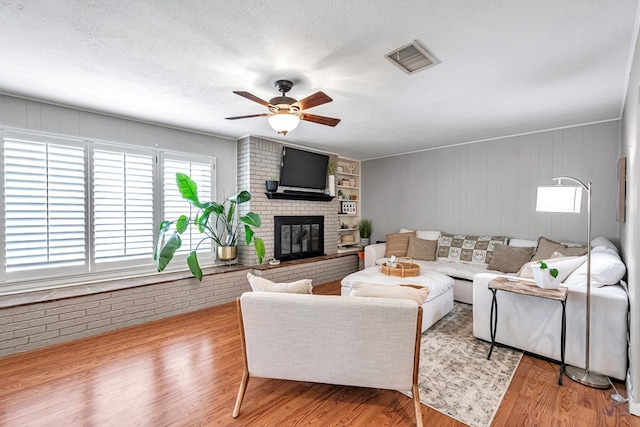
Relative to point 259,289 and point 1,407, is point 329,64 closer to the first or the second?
point 259,289

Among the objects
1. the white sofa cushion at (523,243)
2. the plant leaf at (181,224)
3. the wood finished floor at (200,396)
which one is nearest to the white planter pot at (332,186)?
the plant leaf at (181,224)

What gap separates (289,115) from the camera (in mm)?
2486

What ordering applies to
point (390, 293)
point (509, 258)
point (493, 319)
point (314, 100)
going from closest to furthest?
point (390, 293), point (314, 100), point (493, 319), point (509, 258)

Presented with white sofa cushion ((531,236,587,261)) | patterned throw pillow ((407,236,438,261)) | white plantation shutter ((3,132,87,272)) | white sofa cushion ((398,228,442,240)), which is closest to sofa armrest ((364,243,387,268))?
patterned throw pillow ((407,236,438,261))

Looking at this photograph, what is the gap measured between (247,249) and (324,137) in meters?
2.15

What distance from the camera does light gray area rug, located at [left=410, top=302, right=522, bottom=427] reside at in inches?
76.1

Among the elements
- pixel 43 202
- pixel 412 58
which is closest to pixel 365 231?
pixel 412 58

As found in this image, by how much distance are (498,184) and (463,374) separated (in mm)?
3352

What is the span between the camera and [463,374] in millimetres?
2316

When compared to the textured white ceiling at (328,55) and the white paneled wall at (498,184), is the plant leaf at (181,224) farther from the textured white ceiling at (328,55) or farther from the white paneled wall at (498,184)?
the white paneled wall at (498,184)

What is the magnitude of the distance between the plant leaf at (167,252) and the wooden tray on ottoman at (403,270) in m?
2.67

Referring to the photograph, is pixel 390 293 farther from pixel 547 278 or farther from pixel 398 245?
pixel 398 245

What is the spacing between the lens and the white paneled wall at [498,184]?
375 centimetres

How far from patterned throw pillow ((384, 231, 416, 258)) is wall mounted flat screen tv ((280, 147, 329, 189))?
1650mm
